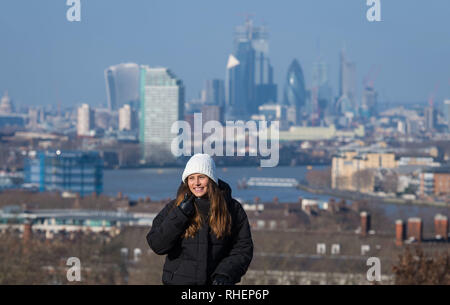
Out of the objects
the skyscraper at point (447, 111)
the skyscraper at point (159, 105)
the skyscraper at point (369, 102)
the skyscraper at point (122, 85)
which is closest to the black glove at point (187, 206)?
the skyscraper at point (159, 105)

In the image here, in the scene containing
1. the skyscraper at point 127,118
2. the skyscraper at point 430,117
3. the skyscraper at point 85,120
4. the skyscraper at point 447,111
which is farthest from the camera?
the skyscraper at point 127,118

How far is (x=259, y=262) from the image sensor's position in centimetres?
884

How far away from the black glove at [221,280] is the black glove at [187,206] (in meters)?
0.09

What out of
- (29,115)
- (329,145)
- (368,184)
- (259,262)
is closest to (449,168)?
(368,184)

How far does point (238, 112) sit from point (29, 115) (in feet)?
22.7

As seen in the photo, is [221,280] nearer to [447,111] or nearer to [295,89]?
[447,111]

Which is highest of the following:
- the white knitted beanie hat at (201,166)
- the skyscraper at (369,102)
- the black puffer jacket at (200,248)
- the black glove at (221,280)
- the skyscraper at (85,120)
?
the white knitted beanie hat at (201,166)

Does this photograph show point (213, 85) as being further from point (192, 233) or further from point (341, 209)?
point (192, 233)

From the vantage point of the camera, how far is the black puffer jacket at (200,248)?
165cm

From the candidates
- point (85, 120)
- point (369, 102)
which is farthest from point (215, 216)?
point (369, 102)

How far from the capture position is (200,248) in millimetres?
1666

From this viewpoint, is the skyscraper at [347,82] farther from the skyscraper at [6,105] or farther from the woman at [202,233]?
the woman at [202,233]

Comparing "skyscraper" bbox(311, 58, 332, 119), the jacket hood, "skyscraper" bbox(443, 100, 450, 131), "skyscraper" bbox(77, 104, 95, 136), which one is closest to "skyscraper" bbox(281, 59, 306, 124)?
"skyscraper" bbox(311, 58, 332, 119)
